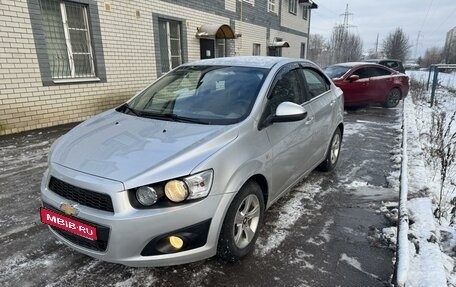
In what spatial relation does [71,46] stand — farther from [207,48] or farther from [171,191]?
[171,191]

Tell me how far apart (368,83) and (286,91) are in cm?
826

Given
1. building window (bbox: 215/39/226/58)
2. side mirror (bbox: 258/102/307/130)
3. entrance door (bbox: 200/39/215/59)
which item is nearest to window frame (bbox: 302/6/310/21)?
building window (bbox: 215/39/226/58)

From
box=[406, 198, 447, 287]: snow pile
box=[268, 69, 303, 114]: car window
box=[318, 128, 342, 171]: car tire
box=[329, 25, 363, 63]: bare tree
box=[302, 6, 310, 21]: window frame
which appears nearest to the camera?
box=[406, 198, 447, 287]: snow pile

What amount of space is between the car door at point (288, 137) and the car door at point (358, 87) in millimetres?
7003

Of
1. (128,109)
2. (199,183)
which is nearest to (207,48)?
(128,109)

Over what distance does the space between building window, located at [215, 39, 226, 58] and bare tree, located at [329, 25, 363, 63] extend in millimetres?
43363

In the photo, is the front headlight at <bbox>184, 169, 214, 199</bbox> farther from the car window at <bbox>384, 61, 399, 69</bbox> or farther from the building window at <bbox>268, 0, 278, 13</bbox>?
the building window at <bbox>268, 0, 278, 13</bbox>

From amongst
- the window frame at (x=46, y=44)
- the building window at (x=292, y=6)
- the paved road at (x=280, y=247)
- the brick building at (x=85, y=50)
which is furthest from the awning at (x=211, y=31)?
the building window at (x=292, y=6)

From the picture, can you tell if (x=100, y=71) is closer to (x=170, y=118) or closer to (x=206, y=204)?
(x=170, y=118)

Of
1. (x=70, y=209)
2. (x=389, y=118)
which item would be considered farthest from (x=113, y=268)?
(x=389, y=118)

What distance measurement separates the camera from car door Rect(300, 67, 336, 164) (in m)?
4.04

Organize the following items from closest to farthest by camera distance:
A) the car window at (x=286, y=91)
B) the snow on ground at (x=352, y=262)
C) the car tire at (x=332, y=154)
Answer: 1. the snow on ground at (x=352, y=262)
2. the car window at (x=286, y=91)
3. the car tire at (x=332, y=154)

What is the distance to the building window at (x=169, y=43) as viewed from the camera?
35.6 feet

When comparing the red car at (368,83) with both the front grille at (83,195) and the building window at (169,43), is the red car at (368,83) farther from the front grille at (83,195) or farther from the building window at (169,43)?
the front grille at (83,195)
